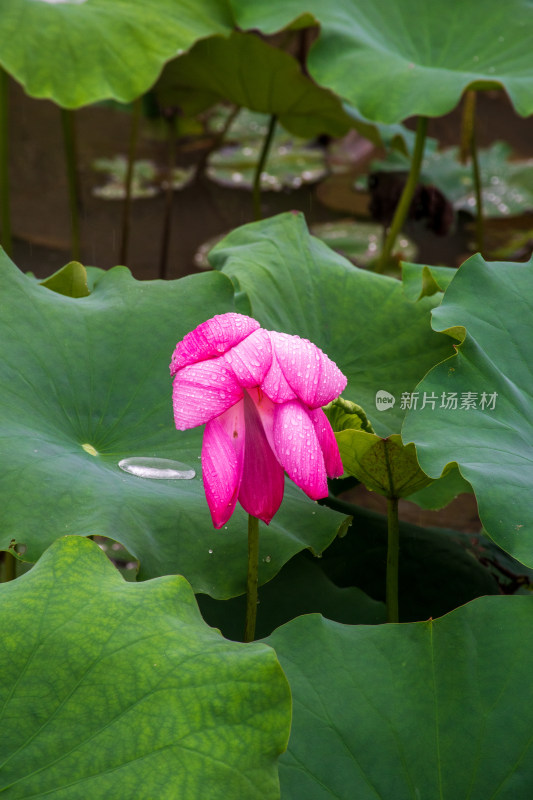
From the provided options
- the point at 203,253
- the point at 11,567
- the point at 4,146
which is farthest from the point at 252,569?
the point at 203,253

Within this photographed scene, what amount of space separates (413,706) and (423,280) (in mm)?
622

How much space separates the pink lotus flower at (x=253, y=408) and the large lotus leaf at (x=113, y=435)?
174 millimetres

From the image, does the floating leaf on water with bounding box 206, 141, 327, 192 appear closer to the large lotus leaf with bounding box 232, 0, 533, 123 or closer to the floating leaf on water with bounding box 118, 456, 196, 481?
the large lotus leaf with bounding box 232, 0, 533, 123

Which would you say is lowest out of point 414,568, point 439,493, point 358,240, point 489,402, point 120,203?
point 120,203

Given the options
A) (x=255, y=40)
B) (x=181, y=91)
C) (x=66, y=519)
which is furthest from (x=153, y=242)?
(x=66, y=519)

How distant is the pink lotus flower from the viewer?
70cm

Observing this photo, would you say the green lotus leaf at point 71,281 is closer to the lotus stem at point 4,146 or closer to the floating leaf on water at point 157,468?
the floating leaf on water at point 157,468

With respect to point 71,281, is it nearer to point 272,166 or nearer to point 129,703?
point 129,703

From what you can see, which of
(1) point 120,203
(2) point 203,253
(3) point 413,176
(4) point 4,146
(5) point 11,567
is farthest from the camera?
(1) point 120,203

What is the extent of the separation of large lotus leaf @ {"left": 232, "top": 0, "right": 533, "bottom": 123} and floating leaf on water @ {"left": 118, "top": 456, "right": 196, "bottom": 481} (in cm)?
101

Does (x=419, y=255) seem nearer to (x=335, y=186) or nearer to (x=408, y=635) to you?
(x=335, y=186)

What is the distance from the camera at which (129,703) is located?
0.64 metres

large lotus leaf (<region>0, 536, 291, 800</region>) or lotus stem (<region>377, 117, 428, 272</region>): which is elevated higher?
large lotus leaf (<region>0, 536, 291, 800</region>)

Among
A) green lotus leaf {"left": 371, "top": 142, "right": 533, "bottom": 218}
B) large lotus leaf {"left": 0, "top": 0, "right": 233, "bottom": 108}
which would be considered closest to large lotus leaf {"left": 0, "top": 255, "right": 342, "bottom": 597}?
large lotus leaf {"left": 0, "top": 0, "right": 233, "bottom": 108}
